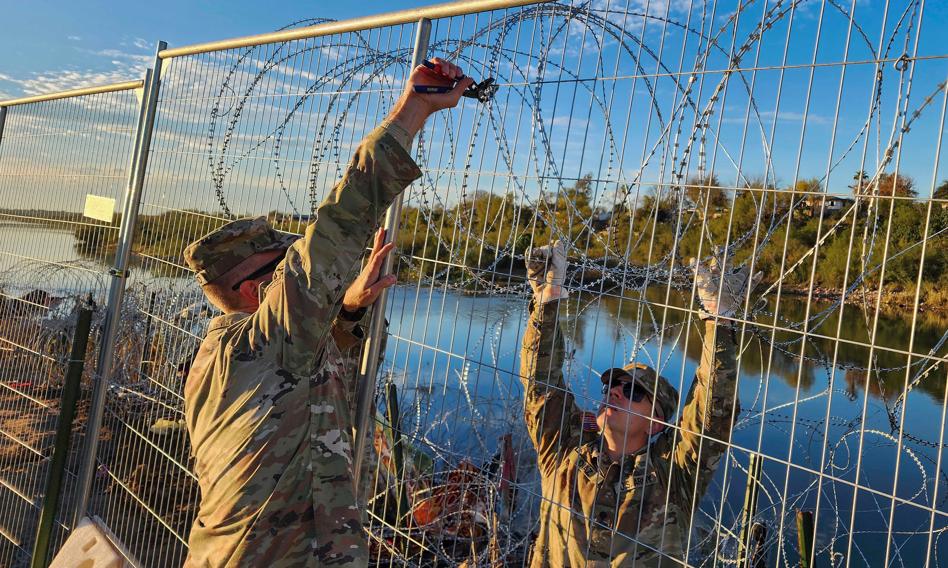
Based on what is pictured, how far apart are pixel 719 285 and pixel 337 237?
1.07 m

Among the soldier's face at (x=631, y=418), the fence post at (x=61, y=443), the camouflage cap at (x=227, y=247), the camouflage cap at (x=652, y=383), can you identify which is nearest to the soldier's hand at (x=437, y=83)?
the camouflage cap at (x=227, y=247)

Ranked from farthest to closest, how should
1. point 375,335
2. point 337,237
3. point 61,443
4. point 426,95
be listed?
point 61,443
point 375,335
point 426,95
point 337,237

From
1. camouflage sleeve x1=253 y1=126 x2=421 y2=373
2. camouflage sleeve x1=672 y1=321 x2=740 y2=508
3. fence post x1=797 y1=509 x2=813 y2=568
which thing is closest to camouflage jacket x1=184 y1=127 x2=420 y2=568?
camouflage sleeve x1=253 y1=126 x2=421 y2=373

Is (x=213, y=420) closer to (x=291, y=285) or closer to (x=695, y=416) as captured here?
(x=291, y=285)

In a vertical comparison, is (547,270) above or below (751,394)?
above

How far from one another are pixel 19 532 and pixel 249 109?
337cm

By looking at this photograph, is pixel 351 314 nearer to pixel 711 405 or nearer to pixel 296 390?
pixel 296 390

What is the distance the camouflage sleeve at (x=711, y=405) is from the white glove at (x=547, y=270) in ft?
1.72

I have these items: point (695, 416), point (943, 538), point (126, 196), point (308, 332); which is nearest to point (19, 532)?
point (126, 196)

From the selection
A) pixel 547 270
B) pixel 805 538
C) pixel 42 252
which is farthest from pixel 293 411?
pixel 42 252

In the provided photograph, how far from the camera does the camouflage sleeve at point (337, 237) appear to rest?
178cm

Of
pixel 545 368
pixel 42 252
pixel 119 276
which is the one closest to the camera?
pixel 545 368

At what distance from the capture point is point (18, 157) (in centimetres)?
536

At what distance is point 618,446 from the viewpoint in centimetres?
273
